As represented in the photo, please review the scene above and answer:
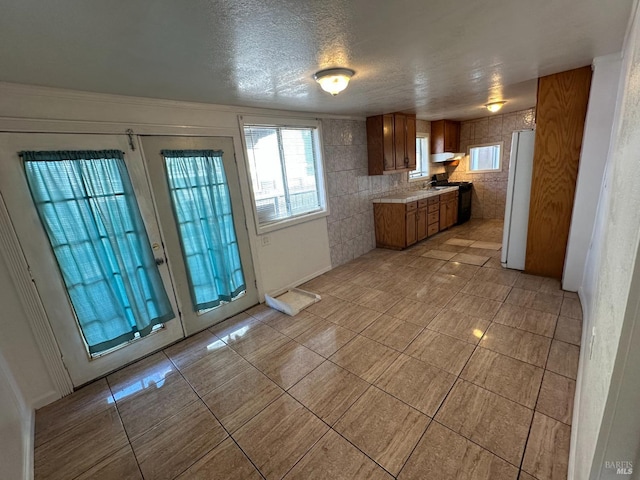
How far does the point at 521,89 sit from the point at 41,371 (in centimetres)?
588

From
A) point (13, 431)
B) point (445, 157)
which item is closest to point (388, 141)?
point (445, 157)

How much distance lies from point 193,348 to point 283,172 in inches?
95.1

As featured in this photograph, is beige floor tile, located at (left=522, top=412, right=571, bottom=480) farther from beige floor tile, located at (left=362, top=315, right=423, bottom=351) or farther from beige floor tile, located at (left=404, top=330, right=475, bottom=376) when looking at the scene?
beige floor tile, located at (left=362, top=315, right=423, bottom=351)

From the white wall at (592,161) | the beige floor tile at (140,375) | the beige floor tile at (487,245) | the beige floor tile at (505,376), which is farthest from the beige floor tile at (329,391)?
the beige floor tile at (487,245)

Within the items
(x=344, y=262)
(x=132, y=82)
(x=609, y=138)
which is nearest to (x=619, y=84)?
(x=609, y=138)

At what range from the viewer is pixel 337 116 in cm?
428

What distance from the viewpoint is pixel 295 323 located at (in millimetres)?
3012

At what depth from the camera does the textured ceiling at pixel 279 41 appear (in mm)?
1244

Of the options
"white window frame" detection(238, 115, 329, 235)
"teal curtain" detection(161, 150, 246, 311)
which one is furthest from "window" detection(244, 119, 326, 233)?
"teal curtain" detection(161, 150, 246, 311)

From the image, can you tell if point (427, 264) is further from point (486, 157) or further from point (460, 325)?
point (486, 157)

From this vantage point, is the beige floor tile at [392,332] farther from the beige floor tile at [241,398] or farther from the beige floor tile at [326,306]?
the beige floor tile at [241,398]

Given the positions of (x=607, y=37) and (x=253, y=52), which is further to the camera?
(x=607, y=37)

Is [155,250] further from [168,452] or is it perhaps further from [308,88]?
[308,88]
